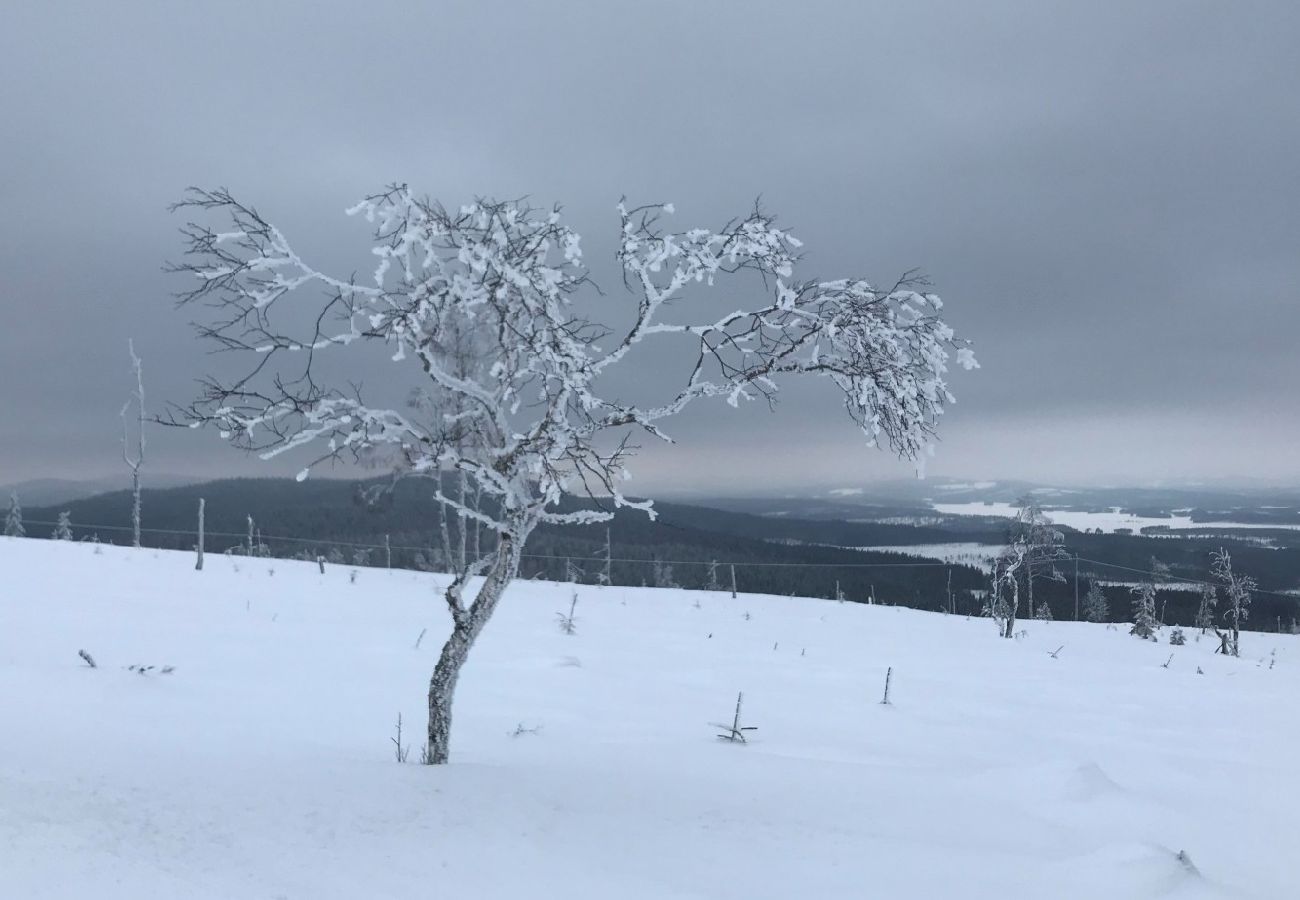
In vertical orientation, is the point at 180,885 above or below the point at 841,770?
above

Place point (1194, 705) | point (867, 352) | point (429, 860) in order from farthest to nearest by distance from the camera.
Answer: point (1194, 705) < point (867, 352) < point (429, 860)

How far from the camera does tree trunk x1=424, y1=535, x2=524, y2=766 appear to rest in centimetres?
634

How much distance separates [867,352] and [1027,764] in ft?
15.7

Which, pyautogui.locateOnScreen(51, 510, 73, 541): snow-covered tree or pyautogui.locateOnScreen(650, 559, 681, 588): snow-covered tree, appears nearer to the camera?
pyautogui.locateOnScreen(51, 510, 73, 541): snow-covered tree

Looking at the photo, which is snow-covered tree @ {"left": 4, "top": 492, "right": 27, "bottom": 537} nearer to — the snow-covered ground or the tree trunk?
the snow-covered ground

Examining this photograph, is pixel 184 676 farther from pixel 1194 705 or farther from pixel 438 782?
→ pixel 1194 705

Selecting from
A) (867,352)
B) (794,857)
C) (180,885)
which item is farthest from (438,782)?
(867,352)

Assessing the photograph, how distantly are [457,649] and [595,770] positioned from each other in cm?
157

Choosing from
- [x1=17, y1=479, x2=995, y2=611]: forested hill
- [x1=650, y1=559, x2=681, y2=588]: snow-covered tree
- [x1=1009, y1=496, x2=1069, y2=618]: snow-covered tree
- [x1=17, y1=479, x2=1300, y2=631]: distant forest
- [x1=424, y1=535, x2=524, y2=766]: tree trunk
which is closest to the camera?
[x1=424, y1=535, x2=524, y2=766]: tree trunk

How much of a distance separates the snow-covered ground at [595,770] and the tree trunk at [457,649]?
0.28m

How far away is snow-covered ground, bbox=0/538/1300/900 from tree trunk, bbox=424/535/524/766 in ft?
0.92

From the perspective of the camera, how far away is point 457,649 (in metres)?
6.42

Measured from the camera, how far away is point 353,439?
5.84 meters

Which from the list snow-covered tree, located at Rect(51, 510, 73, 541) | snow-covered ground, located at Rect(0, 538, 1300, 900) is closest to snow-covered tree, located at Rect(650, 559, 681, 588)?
snow-covered ground, located at Rect(0, 538, 1300, 900)
